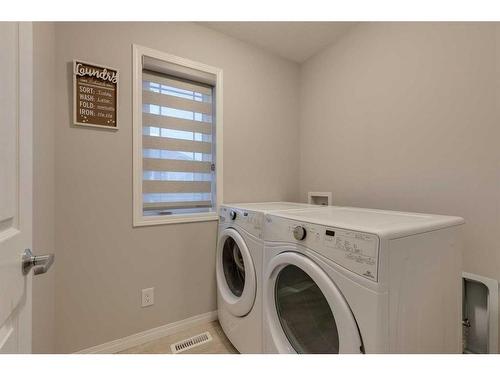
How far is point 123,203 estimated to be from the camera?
1.36m

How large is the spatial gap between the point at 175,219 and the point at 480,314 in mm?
1718

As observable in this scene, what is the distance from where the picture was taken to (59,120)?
3.88 ft

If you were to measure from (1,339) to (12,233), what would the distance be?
8.6 inches

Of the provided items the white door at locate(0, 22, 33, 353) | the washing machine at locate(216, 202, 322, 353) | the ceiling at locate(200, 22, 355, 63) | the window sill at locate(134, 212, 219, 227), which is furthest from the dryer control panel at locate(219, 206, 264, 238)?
the ceiling at locate(200, 22, 355, 63)

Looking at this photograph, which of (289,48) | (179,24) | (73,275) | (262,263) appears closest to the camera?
(262,263)

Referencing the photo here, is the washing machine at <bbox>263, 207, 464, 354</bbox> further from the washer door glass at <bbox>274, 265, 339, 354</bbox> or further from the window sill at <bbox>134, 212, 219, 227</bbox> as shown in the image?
the window sill at <bbox>134, 212, 219, 227</bbox>

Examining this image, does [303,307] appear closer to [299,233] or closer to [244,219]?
[299,233]

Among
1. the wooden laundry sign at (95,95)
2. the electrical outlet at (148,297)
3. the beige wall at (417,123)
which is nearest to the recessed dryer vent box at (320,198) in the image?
the beige wall at (417,123)

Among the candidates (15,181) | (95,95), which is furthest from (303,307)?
(95,95)

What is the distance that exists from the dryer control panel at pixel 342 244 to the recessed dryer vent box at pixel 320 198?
0.97 m

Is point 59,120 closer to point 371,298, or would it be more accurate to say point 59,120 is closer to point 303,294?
point 303,294

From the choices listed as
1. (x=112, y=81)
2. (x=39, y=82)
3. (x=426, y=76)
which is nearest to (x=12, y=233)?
(x=39, y=82)

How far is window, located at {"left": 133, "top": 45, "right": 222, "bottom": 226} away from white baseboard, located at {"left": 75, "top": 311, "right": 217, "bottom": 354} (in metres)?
0.70

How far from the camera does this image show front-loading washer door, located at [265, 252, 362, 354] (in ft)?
2.48
